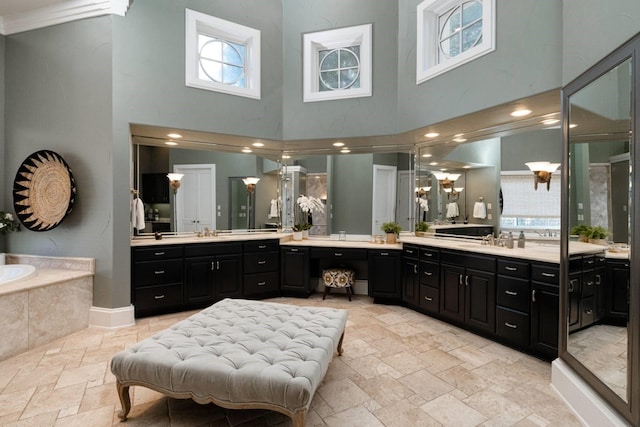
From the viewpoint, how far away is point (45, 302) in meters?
3.20

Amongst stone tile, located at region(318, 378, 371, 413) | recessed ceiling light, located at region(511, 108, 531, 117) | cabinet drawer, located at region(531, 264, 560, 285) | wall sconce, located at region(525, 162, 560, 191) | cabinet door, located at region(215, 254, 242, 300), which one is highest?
recessed ceiling light, located at region(511, 108, 531, 117)

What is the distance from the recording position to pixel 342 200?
5.21 metres

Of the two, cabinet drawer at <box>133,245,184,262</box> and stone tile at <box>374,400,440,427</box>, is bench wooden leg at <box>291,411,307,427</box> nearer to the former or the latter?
stone tile at <box>374,400,440,427</box>

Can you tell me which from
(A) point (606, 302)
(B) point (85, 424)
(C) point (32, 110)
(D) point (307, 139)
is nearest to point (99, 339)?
(B) point (85, 424)

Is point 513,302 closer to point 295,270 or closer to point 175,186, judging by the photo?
point 295,270

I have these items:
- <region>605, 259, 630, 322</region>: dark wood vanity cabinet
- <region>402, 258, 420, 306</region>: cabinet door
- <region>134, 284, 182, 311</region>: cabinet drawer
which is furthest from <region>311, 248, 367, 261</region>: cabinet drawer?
<region>605, 259, 630, 322</region>: dark wood vanity cabinet

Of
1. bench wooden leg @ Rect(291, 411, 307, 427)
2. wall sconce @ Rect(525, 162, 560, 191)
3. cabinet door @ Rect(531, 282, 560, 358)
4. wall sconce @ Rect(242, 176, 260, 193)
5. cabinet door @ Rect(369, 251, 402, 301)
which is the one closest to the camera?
bench wooden leg @ Rect(291, 411, 307, 427)

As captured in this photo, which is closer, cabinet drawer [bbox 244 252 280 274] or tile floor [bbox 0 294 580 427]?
tile floor [bbox 0 294 580 427]

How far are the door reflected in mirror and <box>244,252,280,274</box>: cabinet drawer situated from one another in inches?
138

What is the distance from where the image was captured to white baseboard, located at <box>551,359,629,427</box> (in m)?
1.85

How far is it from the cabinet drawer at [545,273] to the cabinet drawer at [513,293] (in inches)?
4.2

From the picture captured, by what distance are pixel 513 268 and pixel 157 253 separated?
4035mm

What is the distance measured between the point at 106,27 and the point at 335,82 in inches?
113

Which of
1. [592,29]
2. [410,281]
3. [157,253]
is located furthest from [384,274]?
[592,29]
